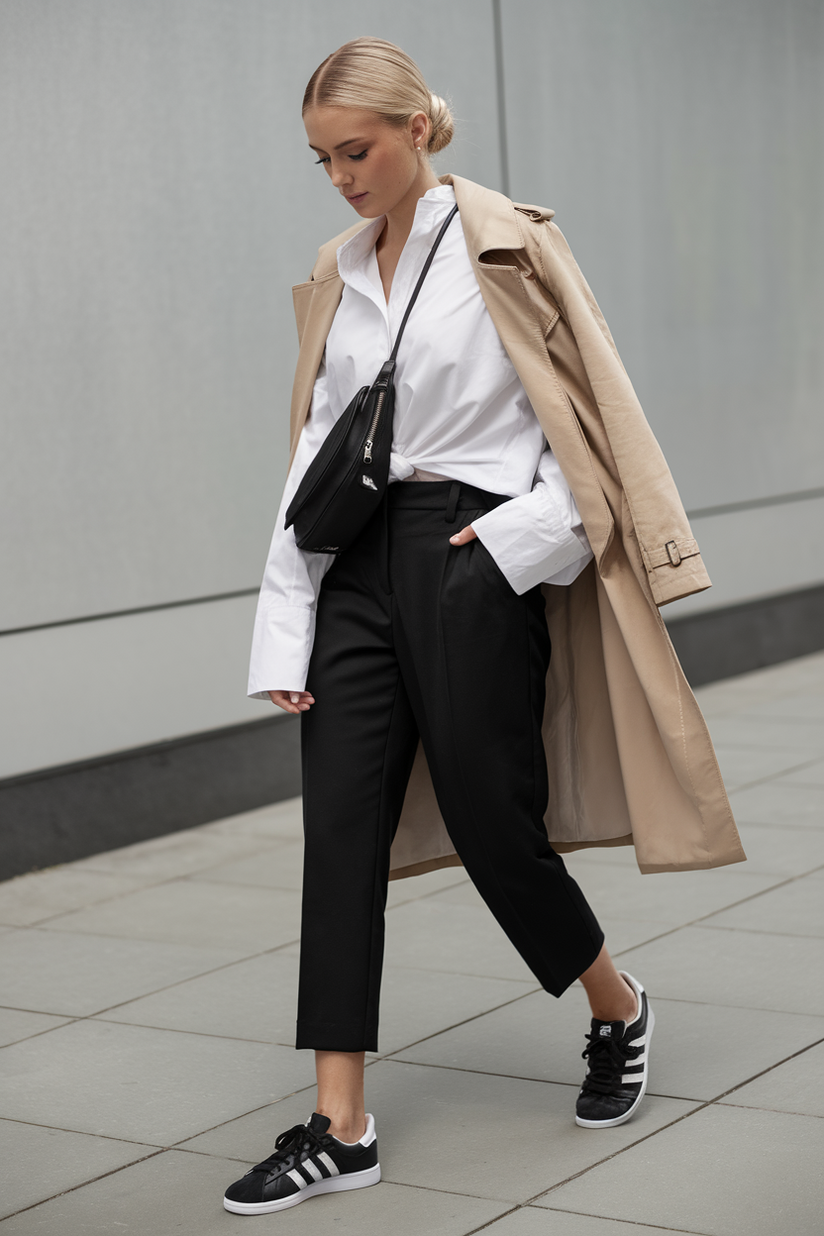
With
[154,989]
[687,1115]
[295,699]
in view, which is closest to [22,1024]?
[154,989]

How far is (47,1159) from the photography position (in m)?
3.12

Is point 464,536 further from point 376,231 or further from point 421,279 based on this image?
point 376,231

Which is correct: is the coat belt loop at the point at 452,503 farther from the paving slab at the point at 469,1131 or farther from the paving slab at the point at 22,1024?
the paving slab at the point at 22,1024

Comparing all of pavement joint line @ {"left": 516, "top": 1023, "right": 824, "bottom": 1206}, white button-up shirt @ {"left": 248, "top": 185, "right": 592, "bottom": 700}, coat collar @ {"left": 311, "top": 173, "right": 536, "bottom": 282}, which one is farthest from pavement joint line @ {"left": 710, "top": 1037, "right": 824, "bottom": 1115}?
coat collar @ {"left": 311, "top": 173, "right": 536, "bottom": 282}

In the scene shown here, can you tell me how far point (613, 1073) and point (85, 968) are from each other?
171 centimetres

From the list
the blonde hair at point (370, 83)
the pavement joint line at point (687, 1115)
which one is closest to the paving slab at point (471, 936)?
the pavement joint line at point (687, 1115)

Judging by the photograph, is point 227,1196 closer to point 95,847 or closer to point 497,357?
point 497,357

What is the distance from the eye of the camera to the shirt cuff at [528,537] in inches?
116

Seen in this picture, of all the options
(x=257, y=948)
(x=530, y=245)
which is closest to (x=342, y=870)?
(x=530, y=245)

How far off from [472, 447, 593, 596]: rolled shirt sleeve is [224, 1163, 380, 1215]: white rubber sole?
1.09 metres

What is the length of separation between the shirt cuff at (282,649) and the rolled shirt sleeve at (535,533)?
1.25 feet

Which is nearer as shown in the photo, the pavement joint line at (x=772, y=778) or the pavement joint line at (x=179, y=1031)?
the pavement joint line at (x=179, y=1031)

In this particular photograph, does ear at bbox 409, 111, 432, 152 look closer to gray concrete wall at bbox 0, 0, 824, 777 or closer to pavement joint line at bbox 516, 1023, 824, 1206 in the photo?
pavement joint line at bbox 516, 1023, 824, 1206

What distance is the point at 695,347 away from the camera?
884 centimetres
